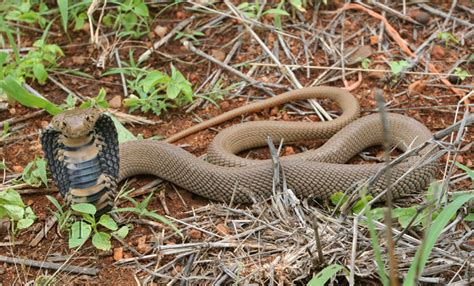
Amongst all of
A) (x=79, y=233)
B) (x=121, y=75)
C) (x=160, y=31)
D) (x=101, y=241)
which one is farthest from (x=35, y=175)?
(x=160, y=31)

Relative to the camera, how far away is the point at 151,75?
4.79 metres

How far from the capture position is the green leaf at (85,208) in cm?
368

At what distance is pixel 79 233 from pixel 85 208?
195mm

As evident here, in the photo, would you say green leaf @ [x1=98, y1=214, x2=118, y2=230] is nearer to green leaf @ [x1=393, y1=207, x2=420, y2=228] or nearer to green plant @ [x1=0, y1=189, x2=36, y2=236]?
green plant @ [x1=0, y1=189, x2=36, y2=236]

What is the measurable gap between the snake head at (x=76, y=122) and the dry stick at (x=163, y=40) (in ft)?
5.81

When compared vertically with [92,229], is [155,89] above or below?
above

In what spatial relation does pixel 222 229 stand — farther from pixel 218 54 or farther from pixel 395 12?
pixel 395 12

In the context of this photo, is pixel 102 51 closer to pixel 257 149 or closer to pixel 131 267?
pixel 257 149

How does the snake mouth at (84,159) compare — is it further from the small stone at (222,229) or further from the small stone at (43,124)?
the small stone at (43,124)

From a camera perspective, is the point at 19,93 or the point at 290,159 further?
the point at 19,93

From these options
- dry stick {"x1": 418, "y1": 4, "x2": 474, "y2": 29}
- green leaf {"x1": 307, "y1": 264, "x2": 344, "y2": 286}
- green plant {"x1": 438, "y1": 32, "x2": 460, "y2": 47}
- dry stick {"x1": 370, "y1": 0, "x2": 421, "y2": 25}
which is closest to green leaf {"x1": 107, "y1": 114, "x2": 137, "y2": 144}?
green leaf {"x1": 307, "y1": 264, "x2": 344, "y2": 286}

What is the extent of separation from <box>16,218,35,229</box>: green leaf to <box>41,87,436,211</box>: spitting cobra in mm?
369

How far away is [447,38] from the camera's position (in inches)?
214

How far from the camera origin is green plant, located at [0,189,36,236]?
3.92m
